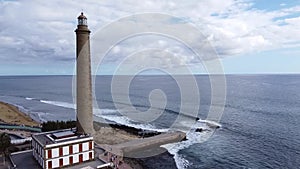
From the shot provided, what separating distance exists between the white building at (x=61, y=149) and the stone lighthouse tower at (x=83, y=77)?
6.09ft

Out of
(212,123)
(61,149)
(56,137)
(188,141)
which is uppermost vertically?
(56,137)

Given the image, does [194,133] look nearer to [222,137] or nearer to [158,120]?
[222,137]

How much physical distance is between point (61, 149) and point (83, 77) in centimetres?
751

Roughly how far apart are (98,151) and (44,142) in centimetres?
757

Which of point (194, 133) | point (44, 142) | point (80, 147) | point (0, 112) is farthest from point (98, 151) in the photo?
point (0, 112)

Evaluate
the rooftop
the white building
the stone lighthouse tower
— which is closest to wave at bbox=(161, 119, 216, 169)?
the white building

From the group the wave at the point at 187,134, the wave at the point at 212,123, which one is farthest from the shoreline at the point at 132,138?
the wave at the point at 212,123

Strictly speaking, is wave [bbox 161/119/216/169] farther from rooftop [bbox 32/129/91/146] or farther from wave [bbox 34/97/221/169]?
rooftop [bbox 32/129/91/146]

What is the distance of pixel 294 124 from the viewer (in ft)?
175

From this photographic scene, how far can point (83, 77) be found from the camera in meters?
28.0

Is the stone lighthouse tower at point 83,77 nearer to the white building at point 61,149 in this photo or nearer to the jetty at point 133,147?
the white building at point 61,149

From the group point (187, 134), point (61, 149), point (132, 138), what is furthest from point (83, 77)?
point (187, 134)

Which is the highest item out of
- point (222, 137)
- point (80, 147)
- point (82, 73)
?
point (82, 73)

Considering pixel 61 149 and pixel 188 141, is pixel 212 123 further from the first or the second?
pixel 61 149
